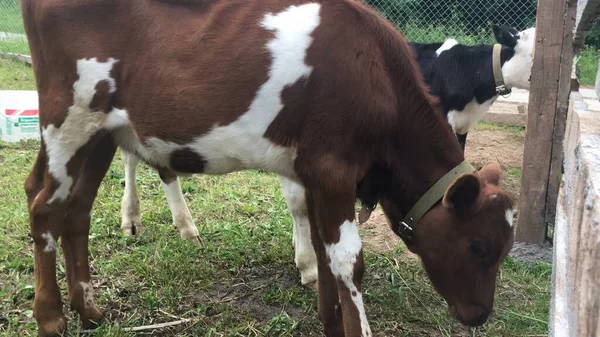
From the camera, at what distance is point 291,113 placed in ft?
8.21

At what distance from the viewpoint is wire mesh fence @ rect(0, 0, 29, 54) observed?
12.0 m

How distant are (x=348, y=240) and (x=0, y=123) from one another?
5009mm

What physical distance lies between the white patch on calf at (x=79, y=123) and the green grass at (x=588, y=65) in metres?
9.65

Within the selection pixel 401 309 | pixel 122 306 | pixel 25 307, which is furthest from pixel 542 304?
pixel 25 307

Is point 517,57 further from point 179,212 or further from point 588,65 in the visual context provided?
point 588,65

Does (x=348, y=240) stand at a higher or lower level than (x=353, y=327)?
higher

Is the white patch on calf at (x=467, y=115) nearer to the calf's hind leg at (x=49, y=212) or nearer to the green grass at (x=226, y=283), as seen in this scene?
the green grass at (x=226, y=283)

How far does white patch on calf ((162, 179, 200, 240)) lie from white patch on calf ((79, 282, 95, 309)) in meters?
1.11

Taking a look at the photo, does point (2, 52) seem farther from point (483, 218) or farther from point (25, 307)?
point (483, 218)

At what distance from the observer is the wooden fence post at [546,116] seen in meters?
3.96

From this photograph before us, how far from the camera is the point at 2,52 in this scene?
38.3 ft

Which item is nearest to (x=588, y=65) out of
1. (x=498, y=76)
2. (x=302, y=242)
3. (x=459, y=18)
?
(x=459, y=18)

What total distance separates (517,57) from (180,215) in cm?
371

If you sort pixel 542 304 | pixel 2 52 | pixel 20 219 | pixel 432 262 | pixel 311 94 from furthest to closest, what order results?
pixel 2 52
pixel 20 219
pixel 542 304
pixel 432 262
pixel 311 94
